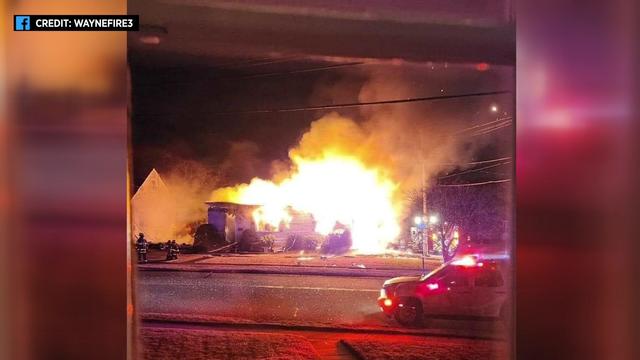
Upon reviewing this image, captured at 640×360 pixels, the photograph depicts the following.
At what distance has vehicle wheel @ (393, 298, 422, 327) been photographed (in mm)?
3203

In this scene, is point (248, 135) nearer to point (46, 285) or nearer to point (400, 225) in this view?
point (400, 225)

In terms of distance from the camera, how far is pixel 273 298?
10.7 feet

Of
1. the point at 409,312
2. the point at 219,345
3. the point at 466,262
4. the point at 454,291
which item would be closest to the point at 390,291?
the point at 409,312

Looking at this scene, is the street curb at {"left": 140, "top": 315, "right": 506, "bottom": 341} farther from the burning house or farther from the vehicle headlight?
the burning house

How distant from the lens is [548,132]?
3191 millimetres

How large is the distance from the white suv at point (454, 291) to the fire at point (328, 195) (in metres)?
0.42

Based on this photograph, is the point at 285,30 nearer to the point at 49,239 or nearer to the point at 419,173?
the point at 419,173

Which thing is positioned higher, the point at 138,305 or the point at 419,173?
the point at 419,173

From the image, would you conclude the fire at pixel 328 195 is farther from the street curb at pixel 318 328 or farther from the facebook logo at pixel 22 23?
the facebook logo at pixel 22 23

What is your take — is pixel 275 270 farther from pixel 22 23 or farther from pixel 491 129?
pixel 22 23

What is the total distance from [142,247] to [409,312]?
6.28 ft

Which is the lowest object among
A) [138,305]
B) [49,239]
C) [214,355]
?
[214,355]

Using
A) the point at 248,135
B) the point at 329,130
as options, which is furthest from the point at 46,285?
the point at 329,130

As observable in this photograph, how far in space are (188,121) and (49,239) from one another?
1.27 meters
